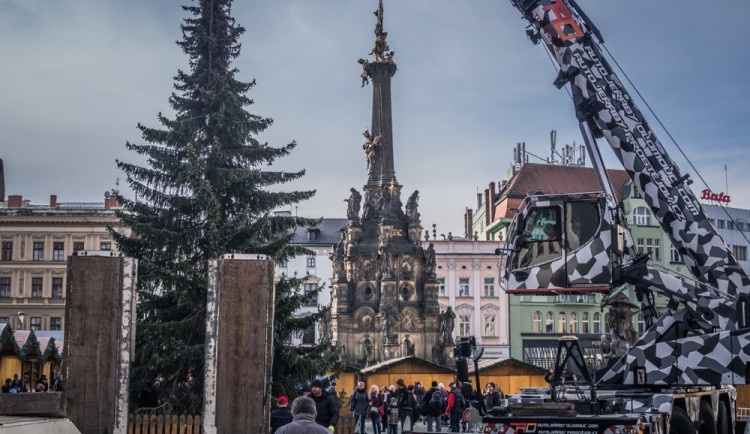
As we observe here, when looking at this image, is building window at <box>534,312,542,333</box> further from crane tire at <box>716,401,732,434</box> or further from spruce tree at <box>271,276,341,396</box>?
crane tire at <box>716,401,732,434</box>

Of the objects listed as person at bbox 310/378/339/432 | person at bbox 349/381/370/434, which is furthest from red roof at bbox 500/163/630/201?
person at bbox 310/378/339/432

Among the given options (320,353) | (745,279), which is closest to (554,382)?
(745,279)

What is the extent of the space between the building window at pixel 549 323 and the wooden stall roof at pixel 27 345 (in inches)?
1417

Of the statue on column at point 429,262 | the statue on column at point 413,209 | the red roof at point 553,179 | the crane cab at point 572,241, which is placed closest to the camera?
the crane cab at point 572,241

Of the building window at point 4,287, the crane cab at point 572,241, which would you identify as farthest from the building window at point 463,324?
the crane cab at point 572,241

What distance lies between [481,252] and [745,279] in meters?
51.1

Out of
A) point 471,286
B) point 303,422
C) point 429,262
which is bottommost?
point 303,422

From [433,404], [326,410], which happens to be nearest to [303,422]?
[326,410]

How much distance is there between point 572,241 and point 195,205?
9.82 metres

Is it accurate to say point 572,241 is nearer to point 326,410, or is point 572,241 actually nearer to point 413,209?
point 326,410

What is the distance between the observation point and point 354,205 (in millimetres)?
45844

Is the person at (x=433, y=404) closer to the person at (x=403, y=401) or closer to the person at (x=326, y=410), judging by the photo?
the person at (x=403, y=401)

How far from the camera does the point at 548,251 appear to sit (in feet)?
48.2

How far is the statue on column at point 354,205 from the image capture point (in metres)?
45.8
